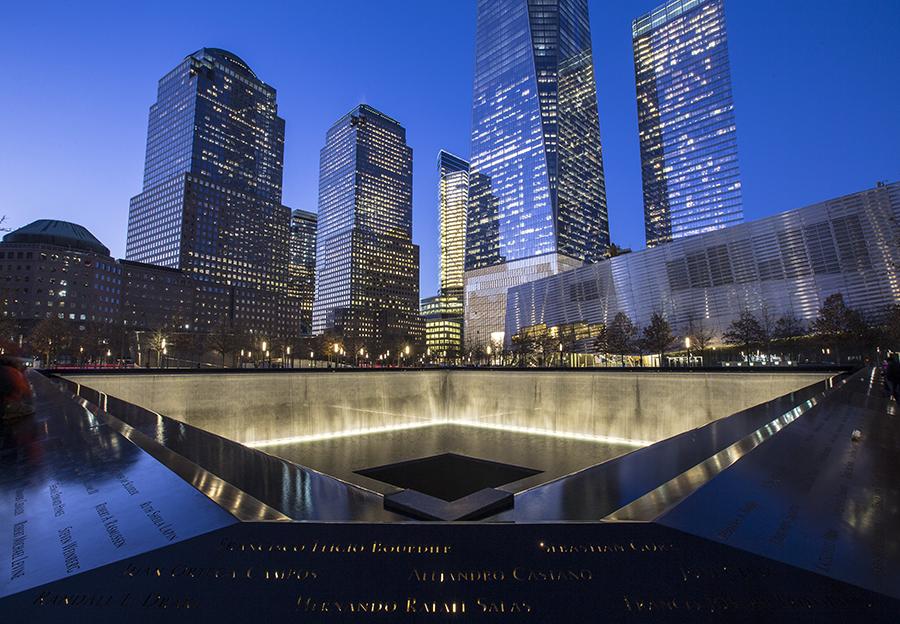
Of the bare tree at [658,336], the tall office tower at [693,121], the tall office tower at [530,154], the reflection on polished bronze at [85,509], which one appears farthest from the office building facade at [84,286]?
the tall office tower at [693,121]

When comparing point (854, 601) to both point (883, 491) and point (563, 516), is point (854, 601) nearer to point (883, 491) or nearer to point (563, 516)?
point (563, 516)

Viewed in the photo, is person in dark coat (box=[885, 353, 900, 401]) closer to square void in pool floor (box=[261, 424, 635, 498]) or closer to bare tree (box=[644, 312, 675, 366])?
square void in pool floor (box=[261, 424, 635, 498])

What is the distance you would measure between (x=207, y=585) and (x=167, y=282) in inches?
7702

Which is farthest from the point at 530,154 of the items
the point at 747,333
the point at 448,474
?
the point at 448,474

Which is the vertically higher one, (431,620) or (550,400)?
(431,620)

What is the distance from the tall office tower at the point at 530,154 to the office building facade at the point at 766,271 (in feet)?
181

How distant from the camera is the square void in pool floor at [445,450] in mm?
23156

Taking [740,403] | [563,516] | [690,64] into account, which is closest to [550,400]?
[740,403]

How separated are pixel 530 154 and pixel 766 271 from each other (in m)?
99.9

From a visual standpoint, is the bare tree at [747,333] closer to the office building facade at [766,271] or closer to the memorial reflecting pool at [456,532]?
the office building facade at [766,271]

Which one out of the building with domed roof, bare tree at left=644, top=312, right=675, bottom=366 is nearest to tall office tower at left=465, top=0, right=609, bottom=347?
bare tree at left=644, top=312, right=675, bottom=366

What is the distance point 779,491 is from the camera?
3633mm

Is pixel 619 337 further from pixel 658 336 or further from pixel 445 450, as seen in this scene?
pixel 445 450

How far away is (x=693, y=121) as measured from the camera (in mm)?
153750
